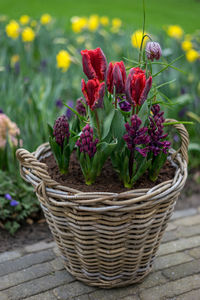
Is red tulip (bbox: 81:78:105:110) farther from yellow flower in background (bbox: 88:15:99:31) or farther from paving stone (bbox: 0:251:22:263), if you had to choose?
yellow flower in background (bbox: 88:15:99:31)

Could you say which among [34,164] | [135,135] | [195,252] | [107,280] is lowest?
[195,252]

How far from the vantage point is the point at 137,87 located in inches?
54.1

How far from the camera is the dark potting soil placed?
5.08 ft

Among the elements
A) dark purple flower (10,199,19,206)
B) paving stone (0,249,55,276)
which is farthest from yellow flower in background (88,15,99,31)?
paving stone (0,249,55,276)

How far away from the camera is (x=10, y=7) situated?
8.34 meters

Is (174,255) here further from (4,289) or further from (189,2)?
(189,2)

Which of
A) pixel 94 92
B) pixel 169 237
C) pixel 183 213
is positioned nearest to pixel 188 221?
pixel 183 213

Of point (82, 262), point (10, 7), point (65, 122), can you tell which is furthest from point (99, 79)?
point (10, 7)

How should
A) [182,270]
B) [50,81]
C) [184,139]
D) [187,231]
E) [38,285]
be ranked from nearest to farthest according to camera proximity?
1. [184,139]
2. [38,285]
3. [182,270]
4. [187,231]
5. [50,81]

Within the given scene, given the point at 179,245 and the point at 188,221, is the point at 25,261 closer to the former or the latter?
the point at 179,245

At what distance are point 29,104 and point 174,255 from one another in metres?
1.54

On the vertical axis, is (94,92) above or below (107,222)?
above

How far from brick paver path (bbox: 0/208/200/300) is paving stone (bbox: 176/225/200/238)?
45 millimetres

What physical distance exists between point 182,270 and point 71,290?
0.55 m
